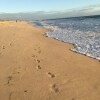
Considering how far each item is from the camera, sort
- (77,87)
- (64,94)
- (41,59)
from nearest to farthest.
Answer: (64,94)
(77,87)
(41,59)

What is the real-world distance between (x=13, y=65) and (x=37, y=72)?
1287 mm

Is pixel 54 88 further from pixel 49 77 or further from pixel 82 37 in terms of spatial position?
pixel 82 37

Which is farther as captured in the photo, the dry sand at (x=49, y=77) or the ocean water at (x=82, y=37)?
the ocean water at (x=82, y=37)

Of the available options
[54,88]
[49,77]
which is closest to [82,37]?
[49,77]

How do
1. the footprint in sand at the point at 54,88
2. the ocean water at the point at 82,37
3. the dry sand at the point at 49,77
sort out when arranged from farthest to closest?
the ocean water at the point at 82,37 < the footprint in sand at the point at 54,88 < the dry sand at the point at 49,77

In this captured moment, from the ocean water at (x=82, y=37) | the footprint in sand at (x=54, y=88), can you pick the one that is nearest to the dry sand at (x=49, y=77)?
the footprint in sand at (x=54, y=88)

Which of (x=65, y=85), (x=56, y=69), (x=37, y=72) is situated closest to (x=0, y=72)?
(x=37, y=72)

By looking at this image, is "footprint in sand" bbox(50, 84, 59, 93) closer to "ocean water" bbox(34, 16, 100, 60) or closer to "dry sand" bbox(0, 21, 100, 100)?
"dry sand" bbox(0, 21, 100, 100)

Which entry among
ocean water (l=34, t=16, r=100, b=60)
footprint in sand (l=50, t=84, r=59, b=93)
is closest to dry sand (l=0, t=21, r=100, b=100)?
footprint in sand (l=50, t=84, r=59, b=93)

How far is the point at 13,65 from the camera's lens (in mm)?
8180

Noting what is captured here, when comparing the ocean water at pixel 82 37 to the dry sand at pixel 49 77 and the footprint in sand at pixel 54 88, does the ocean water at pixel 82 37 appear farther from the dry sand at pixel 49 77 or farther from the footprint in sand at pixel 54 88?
the footprint in sand at pixel 54 88

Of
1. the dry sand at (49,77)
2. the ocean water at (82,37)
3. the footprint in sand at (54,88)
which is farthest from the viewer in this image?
the ocean water at (82,37)

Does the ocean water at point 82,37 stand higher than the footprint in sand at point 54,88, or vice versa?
the footprint in sand at point 54,88

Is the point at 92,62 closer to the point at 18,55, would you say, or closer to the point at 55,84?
the point at 55,84
